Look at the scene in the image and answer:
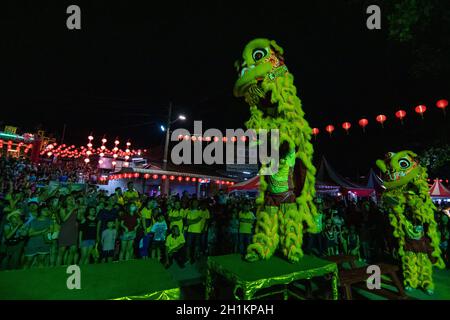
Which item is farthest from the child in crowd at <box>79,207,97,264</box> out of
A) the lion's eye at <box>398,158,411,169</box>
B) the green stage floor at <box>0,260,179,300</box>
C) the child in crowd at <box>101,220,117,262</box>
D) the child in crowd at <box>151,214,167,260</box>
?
the lion's eye at <box>398,158,411,169</box>

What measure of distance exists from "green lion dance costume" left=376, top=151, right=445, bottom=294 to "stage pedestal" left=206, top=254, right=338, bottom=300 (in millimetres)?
2376

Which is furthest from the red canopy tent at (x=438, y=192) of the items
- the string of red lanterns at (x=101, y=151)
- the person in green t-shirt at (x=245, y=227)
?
the string of red lanterns at (x=101, y=151)

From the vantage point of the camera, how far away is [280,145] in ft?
12.3

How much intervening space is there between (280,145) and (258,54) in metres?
1.42

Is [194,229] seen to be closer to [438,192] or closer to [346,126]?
[346,126]

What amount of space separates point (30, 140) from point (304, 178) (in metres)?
33.0

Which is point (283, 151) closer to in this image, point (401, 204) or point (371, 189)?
point (401, 204)

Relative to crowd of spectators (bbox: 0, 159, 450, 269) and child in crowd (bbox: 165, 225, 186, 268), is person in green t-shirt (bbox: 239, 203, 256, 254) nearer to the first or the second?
crowd of spectators (bbox: 0, 159, 450, 269)

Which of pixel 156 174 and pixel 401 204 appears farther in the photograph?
pixel 156 174

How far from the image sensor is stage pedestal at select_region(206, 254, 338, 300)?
2654 mm

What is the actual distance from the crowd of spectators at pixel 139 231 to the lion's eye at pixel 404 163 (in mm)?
2389

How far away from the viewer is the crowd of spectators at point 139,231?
449cm

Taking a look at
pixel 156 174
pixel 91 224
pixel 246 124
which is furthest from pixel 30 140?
pixel 246 124

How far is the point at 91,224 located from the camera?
5.06 metres
